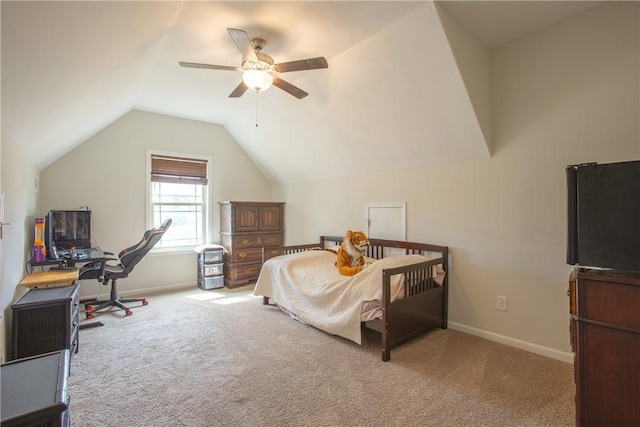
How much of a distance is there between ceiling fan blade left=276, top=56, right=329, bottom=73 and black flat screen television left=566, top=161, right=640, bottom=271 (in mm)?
1680

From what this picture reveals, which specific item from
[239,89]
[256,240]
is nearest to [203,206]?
[256,240]

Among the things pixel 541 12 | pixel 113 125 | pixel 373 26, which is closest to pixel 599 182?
pixel 541 12

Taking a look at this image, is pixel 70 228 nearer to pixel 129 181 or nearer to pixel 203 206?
pixel 129 181

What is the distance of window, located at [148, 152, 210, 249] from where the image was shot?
449cm

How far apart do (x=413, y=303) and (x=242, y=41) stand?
2481mm

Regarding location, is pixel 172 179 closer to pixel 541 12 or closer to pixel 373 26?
pixel 373 26

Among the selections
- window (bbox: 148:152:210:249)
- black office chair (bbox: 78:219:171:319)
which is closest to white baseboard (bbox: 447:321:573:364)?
black office chair (bbox: 78:219:171:319)

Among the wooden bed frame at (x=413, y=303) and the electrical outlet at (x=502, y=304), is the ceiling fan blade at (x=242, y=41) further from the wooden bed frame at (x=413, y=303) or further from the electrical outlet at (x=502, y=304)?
the electrical outlet at (x=502, y=304)

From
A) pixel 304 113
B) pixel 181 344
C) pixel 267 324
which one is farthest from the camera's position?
pixel 304 113

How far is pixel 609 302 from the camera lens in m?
1.45

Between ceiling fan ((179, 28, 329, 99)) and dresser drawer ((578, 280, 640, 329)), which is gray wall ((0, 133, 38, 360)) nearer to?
ceiling fan ((179, 28, 329, 99))

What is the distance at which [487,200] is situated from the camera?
108 inches

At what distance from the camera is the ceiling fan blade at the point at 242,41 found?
6.37ft

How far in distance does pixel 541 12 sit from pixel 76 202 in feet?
17.2
